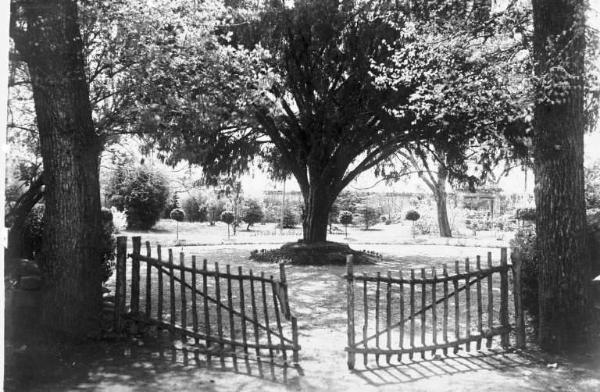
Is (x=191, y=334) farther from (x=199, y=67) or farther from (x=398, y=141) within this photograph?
(x=398, y=141)

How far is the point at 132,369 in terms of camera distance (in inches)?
193

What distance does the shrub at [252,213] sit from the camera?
98.4 feet

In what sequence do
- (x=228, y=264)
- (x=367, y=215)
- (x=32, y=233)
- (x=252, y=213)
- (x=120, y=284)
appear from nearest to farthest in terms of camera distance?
(x=120, y=284) → (x=228, y=264) → (x=32, y=233) → (x=252, y=213) → (x=367, y=215)

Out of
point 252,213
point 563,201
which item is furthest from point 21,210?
point 252,213

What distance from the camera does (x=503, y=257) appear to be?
5945 millimetres

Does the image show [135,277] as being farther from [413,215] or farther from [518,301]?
[413,215]

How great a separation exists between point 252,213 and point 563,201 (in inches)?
998

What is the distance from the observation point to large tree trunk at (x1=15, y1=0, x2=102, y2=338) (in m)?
5.39

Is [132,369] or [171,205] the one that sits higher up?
[171,205]

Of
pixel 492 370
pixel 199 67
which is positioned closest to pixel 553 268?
pixel 492 370

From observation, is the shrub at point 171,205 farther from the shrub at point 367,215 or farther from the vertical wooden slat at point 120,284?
the vertical wooden slat at point 120,284

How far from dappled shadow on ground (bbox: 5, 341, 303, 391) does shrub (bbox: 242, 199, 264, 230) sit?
24405mm

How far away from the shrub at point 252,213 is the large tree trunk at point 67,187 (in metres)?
24.2

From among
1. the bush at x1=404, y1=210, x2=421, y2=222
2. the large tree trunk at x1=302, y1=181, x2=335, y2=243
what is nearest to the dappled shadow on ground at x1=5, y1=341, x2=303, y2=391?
the large tree trunk at x1=302, y1=181, x2=335, y2=243
